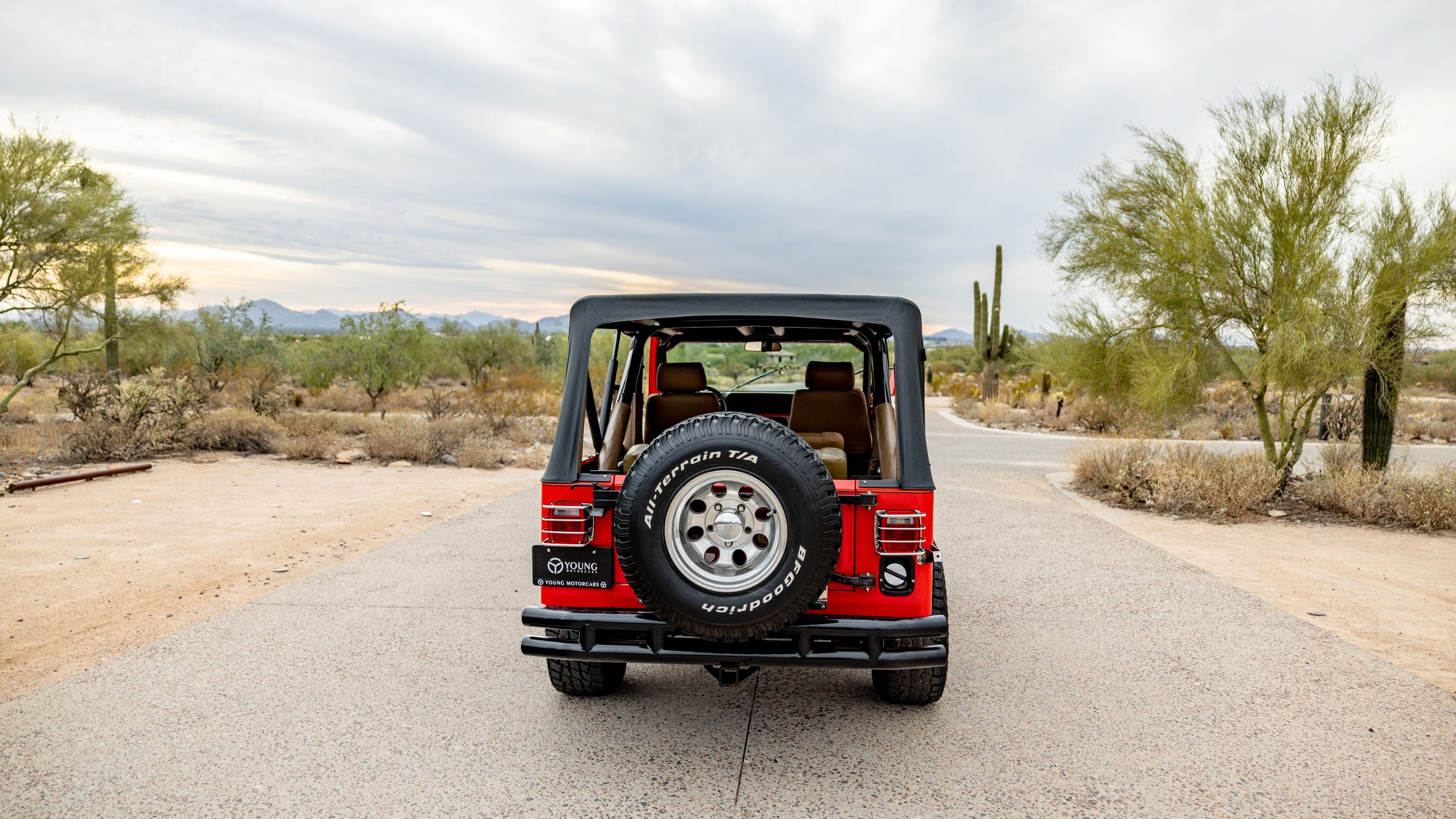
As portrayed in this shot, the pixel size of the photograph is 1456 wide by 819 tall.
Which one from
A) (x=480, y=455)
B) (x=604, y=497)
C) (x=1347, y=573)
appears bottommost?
(x=1347, y=573)

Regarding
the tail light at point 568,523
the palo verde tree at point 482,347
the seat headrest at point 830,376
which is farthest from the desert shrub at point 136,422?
the palo verde tree at point 482,347

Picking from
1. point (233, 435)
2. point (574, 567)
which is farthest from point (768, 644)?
point (233, 435)

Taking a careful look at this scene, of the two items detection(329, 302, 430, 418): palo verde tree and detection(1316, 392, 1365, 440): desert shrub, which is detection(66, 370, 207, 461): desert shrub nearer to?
detection(329, 302, 430, 418): palo verde tree

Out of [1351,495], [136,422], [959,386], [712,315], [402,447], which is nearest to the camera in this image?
[712,315]

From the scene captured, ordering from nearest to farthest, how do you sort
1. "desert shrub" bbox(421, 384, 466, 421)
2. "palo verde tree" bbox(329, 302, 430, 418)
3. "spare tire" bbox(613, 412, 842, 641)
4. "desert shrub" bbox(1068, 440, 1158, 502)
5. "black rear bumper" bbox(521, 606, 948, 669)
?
"spare tire" bbox(613, 412, 842, 641) → "black rear bumper" bbox(521, 606, 948, 669) → "desert shrub" bbox(1068, 440, 1158, 502) → "desert shrub" bbox(421, 384, 466, 421) → "palo verde tree" bbox(329, 302, 430, 418)

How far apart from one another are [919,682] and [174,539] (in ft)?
24.9

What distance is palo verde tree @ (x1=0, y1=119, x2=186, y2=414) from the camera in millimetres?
17125

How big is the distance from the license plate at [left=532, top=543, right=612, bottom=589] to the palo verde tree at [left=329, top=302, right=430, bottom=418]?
1000 inches

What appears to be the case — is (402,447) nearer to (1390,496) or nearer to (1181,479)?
(1181,479)

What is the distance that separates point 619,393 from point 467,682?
180 centimetres

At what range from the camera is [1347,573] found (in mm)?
7469

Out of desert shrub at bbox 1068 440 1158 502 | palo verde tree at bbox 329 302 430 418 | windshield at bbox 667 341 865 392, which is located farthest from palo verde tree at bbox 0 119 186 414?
desert shrub at bbox 1068 440 1158 502

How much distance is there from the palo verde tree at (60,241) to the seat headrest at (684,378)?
16944mm

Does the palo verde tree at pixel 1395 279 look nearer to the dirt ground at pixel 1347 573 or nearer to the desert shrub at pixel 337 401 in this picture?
the dirt ground at pixel 1347 573
